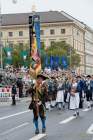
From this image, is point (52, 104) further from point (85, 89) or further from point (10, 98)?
point (10, 98)

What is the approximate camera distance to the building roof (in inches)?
5310

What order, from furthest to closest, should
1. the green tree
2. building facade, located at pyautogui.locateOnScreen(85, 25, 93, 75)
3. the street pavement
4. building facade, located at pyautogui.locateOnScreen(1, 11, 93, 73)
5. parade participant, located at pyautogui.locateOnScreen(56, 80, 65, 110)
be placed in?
building facade, located at pyautogui.locateOnScreen(85, 25, 93, 75)
building facade, located at pyautogui.locateOnScreen(1, 11, 93, 73)
the green tree
parade participant, located at pyautogui.locateOnScreen(56, 80, 65, 110)
the street pavement

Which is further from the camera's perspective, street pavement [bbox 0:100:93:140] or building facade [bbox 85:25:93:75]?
building facade [bbox 85:25:93:75]

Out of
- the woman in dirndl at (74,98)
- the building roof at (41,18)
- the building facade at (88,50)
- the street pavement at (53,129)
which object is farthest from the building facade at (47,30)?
the street pavement at (53,129)

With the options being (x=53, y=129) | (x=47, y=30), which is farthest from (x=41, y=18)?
(x=53, y=129)

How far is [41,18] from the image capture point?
13775cm

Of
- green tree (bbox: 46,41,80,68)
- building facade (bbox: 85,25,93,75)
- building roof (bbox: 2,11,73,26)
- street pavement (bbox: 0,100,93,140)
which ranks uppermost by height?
building roof (bbox: 2,11,73,26)

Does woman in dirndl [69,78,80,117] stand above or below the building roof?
below

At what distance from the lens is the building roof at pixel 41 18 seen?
134875 millimetres

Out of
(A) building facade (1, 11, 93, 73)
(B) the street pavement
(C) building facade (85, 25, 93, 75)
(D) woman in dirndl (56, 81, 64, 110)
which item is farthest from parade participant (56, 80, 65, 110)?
(C) building facade (85, 25, 93, 75)

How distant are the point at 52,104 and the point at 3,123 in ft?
31.9

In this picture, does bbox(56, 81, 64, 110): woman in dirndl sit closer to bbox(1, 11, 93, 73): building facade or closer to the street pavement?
the street pavement

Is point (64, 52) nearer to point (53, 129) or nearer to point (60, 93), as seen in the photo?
point (60, 93)

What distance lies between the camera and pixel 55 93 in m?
29.5
